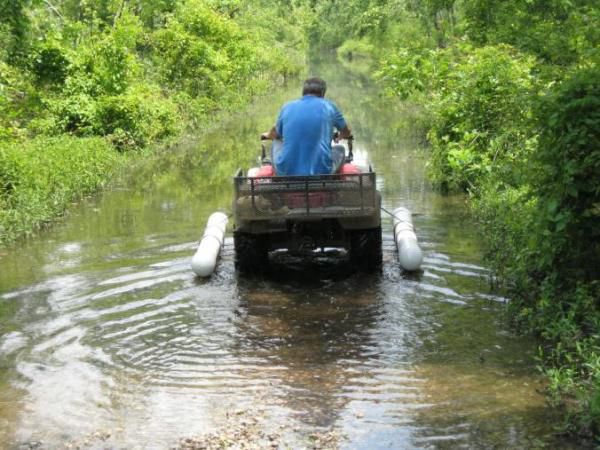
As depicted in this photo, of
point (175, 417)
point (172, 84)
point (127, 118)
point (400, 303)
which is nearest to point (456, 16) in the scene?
point (172, 84)

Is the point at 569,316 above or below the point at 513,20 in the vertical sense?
below

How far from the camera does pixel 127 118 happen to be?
19281 millimetres

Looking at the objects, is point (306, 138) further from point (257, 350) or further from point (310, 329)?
point (257, 350)

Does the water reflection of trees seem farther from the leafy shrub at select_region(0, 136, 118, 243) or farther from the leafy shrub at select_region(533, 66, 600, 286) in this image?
the leafy shrub at select_region(0, 136, 118, 243)

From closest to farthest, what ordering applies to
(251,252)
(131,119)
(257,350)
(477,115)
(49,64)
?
1. (257,350)
2. (251,252)
3. (477,115)
4. (49,64)
5. (131,119)

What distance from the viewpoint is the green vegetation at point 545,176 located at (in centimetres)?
653

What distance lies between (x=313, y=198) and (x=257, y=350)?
2167 millimetres

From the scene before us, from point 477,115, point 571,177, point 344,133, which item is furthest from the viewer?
point 477,115

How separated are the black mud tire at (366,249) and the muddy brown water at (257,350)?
7.6 inches

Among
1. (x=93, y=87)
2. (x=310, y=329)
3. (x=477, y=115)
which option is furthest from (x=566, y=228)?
(x=93, y=87)

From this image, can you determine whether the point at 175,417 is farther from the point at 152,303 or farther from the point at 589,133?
the point at 589,133

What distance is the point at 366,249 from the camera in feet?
30.6

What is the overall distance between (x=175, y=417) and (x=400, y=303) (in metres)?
3.21

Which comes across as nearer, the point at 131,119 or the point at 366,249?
the point at 366,249
